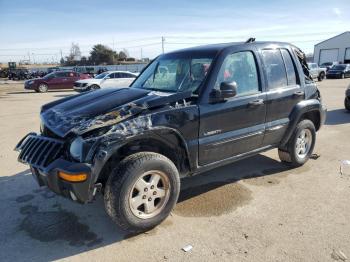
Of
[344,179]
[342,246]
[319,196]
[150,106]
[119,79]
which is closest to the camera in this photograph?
[342,246]

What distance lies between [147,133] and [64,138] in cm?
85

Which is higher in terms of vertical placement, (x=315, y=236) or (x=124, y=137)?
(x=124, y=137)

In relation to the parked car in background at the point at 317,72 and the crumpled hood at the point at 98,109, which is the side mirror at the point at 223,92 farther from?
the parked car in background at the point at 317,72

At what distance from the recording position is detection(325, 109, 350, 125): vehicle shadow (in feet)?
30.8

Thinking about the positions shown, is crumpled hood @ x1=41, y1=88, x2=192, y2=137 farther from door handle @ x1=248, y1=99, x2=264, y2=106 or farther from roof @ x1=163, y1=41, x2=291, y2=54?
door handle @ x1=248, y1=99, x2=264, y2=106

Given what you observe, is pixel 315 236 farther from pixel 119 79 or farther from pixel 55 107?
pixel 119 79

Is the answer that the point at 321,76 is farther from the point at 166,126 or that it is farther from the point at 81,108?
the point at 81,108

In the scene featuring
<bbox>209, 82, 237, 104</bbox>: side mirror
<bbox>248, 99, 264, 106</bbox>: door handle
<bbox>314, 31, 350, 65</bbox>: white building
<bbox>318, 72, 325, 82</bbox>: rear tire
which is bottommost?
<bbox>318, 72, 325, 82</bbox>: rear tire

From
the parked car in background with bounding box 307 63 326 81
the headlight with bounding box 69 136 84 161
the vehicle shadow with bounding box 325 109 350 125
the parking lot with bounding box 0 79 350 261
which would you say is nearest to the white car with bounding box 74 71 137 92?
the vehicle shadow with bounding box 325 109 350 125

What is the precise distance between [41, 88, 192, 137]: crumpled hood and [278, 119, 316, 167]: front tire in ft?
7.36

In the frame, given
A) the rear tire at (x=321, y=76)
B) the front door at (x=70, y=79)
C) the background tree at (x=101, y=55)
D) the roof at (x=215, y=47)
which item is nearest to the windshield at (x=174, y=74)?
the roof at (x=215, y=47)

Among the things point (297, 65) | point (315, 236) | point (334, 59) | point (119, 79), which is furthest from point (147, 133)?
point (334, 59)

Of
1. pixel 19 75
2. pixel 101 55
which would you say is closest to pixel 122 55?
pixel 101 55

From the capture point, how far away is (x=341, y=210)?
402 cm
